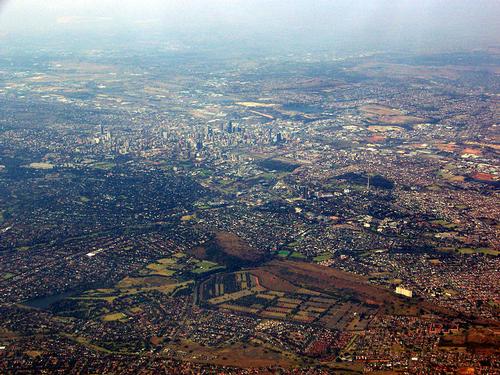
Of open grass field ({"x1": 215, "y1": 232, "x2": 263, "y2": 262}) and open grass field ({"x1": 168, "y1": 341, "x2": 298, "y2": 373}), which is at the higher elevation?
open grass field ({"x1": 168, "y1": 341, "x2": 298, "y2": 373})

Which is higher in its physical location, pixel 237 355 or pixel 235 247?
pixel 237 355

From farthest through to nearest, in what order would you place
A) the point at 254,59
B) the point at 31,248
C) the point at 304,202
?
the point at 254,59, the point at 304,202, the point at 31,248

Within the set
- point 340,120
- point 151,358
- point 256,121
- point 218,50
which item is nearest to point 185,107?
point 256,121

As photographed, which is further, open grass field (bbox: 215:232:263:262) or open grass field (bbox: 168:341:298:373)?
open grass field (bbox: 215:232:263:262)

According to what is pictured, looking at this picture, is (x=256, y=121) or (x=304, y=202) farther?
(x=256, y=121)

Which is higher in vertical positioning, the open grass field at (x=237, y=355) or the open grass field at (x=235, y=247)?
the open grass field at (x=237, y=355)

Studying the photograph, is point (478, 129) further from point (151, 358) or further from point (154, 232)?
point (151, 358)

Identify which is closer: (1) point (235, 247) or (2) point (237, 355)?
(2) point (237, 355)

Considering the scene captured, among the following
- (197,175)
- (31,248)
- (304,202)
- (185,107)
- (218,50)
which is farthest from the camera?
(218,50)

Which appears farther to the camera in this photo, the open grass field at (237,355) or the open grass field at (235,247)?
the open grass field at (235,247)
